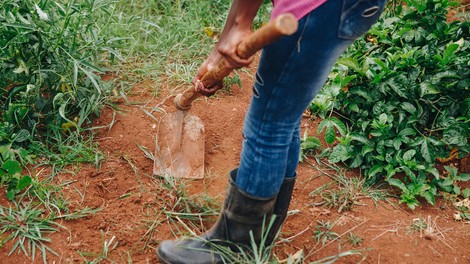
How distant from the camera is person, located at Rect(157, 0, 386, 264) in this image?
1249mm

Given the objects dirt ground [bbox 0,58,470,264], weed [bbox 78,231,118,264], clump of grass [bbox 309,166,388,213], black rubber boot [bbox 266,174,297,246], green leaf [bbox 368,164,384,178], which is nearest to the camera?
black rubber boot [bbox 266,174,297,246]

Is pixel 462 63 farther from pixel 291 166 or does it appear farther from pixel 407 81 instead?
pixel 291 166

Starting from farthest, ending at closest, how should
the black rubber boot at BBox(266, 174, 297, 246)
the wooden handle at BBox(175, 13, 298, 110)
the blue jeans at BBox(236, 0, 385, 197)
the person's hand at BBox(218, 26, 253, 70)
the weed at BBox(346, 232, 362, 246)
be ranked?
the weed at BBox(346, 232, 362, 246)
the black rubber boot at BBox(266, 174, 297, 246)
the person's hand at BBox(218, 26, 253, 70)
the blue jeans at BBox(236, 0, 385, 197)
the wooden handle at BBox(175, 13, 298, 110)

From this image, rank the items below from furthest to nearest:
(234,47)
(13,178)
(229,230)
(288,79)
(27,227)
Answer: (13,178) → (27,227) → (229,230) → (234,47) → (288,79)

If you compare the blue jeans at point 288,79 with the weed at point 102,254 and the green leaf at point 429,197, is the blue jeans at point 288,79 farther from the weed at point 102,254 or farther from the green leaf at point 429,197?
the green leaf at point 429,197

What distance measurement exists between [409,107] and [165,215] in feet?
4.25

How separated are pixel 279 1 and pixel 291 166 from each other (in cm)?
63

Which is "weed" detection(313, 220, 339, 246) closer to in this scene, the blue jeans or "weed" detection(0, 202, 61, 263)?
the blue jeans

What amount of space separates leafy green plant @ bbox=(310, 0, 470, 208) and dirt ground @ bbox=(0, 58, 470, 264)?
15 centimetres

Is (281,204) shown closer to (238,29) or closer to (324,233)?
(324,233)

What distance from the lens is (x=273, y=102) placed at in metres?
1.39

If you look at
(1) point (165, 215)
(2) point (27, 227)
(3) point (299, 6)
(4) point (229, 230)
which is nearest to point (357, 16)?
(3) point (299, 6)

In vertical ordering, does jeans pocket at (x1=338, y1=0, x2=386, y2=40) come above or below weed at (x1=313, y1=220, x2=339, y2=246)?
above

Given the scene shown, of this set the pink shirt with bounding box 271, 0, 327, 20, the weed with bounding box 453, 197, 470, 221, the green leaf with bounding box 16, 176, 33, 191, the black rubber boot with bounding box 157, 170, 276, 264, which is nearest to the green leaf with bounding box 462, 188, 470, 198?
the weed with bounding box 453, 197, 470, 221
